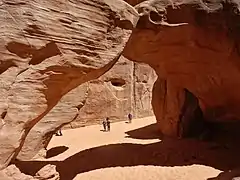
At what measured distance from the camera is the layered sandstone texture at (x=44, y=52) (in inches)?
246

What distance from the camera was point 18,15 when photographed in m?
6.29

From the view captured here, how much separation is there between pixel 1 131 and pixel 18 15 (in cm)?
200

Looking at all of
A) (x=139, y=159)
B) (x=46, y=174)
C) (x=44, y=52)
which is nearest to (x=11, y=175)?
(x=46, y=174)

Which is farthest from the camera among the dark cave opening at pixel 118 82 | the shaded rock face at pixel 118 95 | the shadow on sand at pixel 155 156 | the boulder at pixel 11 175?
the dark cave opening at pixel 118 82

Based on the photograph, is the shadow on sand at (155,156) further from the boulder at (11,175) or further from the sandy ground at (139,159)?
the boulder at (11,175)

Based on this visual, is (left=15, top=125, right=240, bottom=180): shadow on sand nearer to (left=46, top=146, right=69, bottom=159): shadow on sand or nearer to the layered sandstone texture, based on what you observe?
(left=46, top=146, right=69, bottom=159): shadow on sand

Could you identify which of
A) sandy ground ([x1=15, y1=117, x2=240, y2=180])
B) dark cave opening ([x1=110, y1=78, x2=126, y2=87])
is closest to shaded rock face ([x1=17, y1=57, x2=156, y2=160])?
dark cave opening ([x1=110, y1=78, x2=126, y2=87])

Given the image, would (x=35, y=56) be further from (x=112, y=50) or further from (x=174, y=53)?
(x=174, y=53)

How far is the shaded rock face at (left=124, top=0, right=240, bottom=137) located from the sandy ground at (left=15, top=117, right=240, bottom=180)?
160cm

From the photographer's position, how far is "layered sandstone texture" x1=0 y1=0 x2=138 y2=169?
625 cm

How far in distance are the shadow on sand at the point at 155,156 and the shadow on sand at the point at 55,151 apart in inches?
35.4

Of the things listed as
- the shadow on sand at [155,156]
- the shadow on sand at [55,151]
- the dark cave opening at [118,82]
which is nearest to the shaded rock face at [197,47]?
the shadow on sand at [155,156]

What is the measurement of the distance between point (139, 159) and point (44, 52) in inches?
184

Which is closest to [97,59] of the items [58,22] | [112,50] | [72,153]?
[112,50]
